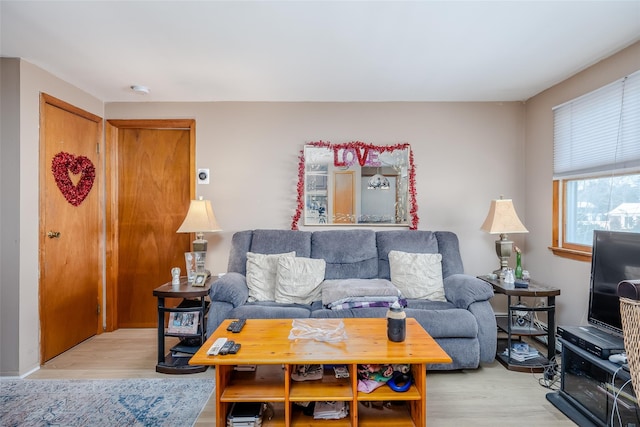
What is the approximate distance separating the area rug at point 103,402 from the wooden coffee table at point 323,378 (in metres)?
0.50

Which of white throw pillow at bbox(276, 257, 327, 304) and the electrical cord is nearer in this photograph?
the electrical cord

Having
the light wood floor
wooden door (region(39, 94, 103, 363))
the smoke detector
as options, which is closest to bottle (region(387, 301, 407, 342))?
the light wood floor

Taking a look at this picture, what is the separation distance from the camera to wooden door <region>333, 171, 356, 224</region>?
338 centimetres

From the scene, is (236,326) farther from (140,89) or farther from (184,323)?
(140,89)

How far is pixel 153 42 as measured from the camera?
2.21m

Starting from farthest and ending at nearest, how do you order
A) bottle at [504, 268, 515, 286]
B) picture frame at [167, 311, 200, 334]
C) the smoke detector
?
the smoke detector < bottle at [504, 268, 515, 286] < picture frame at [167, 311, 200, 334]

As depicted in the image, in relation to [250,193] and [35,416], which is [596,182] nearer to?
[250,193]

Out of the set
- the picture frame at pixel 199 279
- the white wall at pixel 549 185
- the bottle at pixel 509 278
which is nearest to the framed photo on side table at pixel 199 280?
the picture frame at pixel 199 279

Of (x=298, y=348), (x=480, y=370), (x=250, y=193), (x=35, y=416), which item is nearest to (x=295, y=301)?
(x=298, y=348)

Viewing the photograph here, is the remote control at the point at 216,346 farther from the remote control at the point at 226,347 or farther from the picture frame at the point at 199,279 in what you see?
the picture frame at the point at 199,279

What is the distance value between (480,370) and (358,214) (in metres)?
1.71

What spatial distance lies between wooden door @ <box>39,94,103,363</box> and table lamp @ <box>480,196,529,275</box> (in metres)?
3.75

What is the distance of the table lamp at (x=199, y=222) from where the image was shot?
2859 mm

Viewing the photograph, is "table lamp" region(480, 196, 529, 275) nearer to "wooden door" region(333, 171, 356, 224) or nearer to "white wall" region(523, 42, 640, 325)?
"white wall" region(523, 42, 640, 325)
